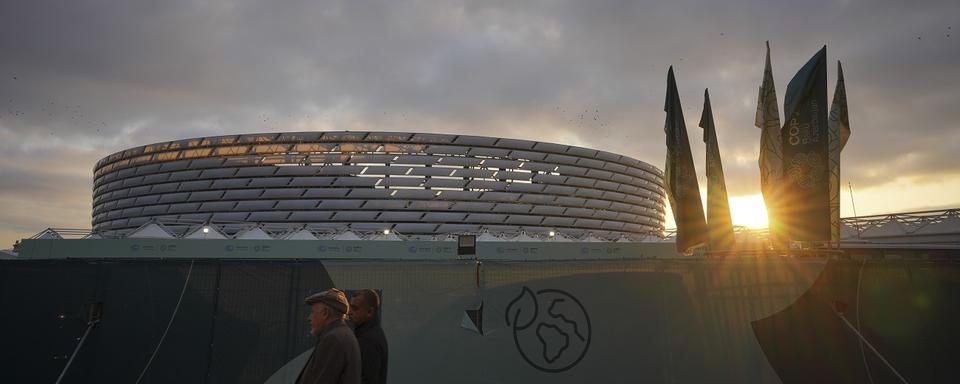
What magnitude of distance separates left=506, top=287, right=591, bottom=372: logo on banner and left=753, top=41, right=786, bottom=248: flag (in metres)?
6.13

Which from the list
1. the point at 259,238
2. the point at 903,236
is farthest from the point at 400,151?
the point at 903,236

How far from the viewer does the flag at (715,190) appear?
12.1 metres

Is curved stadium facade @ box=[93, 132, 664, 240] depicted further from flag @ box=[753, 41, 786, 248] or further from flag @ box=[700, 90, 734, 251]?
flag @ box=[753, 41, 786, 248]

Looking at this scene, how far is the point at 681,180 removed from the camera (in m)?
11.3

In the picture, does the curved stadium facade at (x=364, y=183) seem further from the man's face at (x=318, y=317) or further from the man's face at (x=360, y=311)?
the man's face at (x=318, y=317)

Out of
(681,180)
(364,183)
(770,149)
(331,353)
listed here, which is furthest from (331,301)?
(364,183)

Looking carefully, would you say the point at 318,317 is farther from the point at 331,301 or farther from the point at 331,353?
the point at 331,353

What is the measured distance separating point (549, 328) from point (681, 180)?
20.2 feet

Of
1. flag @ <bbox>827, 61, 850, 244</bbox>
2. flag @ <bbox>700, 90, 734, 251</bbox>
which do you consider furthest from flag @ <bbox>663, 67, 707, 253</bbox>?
flag @ <bbox>827, 61, 850, 244</bbox>

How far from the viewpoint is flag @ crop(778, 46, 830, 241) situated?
10.2 m

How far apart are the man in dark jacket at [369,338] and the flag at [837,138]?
10979mm

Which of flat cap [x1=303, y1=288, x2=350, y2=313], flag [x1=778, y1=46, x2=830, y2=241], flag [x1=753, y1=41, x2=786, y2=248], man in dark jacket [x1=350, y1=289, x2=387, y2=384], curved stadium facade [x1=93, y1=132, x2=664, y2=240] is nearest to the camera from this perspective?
flat cap [x1=303, y1=288, x2=350, y2=313]

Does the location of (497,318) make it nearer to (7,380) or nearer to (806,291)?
(806,291)

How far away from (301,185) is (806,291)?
5160cm
